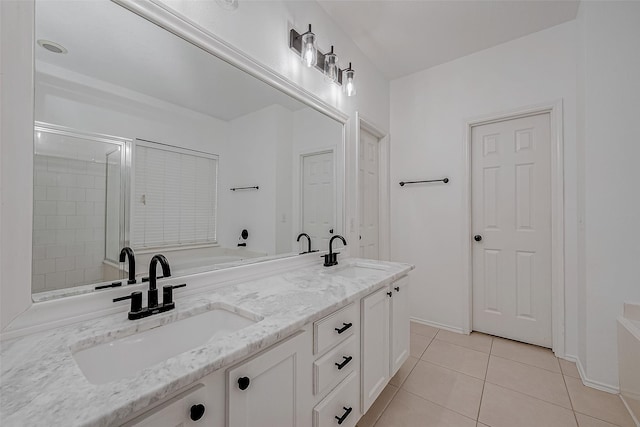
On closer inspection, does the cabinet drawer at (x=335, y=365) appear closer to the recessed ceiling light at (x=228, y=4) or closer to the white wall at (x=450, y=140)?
the recessed ceiling light at (x=228, y=4)

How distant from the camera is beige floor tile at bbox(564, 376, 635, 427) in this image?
4.96ft

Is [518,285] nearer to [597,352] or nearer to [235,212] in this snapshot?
[597,352]

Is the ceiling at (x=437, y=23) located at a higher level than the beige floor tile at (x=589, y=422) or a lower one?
higher

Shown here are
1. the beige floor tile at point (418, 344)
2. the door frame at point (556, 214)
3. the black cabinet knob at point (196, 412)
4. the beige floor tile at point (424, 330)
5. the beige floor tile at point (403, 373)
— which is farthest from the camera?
the beige floor tile at point (424, 330)

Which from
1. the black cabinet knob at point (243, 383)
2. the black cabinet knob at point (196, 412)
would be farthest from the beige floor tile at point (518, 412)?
the black cabinet knob at point (196, 412)

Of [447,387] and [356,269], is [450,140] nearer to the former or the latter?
[356,269]

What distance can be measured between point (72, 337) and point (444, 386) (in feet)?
6.85

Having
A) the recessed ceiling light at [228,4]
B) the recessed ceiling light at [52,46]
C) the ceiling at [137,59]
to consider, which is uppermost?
the recessed ceiling light at [228,4]

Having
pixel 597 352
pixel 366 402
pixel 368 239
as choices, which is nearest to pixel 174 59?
pixel 366 402

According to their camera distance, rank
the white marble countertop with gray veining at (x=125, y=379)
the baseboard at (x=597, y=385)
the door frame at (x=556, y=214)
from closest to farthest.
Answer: the white marble countertop with gray veining at (x=125, y=379), the baseboard at (x=597, y=385), the door frame at (x=556, y=214)

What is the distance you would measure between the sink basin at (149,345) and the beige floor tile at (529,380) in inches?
77.8

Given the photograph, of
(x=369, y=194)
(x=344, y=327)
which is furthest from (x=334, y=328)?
(x=369, y=194)

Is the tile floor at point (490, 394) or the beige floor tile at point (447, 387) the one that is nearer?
the tile floor at point (490, 394)

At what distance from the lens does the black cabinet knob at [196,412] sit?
0.63 m
